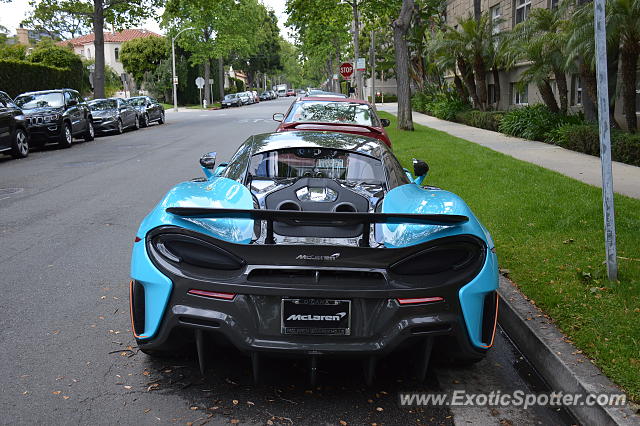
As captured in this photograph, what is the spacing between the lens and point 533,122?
60.6 feet

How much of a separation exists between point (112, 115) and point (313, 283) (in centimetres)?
2406

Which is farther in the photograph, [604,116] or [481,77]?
[481,77]

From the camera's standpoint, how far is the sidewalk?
1012cm

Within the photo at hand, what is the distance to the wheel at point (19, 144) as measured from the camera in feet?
55.3

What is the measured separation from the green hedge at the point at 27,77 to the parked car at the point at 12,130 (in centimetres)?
1571

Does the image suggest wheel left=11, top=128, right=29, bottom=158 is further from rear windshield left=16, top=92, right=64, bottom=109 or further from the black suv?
rear windshield left=16, top=92, right=64, bottom=109

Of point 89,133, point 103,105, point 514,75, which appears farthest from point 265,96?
point 89,133

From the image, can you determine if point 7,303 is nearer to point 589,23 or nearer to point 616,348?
point 616,348

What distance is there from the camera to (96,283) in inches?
222

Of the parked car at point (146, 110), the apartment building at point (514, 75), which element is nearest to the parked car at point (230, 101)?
the parked car at point (146, 110)

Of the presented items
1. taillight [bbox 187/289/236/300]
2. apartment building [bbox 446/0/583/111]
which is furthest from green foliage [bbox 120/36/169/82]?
taillight [bbox 187/289/236/300]

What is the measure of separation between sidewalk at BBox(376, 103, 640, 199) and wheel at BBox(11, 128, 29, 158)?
12183mm

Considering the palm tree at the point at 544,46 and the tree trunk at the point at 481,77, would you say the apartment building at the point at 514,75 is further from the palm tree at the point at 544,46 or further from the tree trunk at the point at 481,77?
the palm tree at the point at 544,46

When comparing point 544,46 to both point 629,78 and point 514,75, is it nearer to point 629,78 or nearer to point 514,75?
point 629,78
